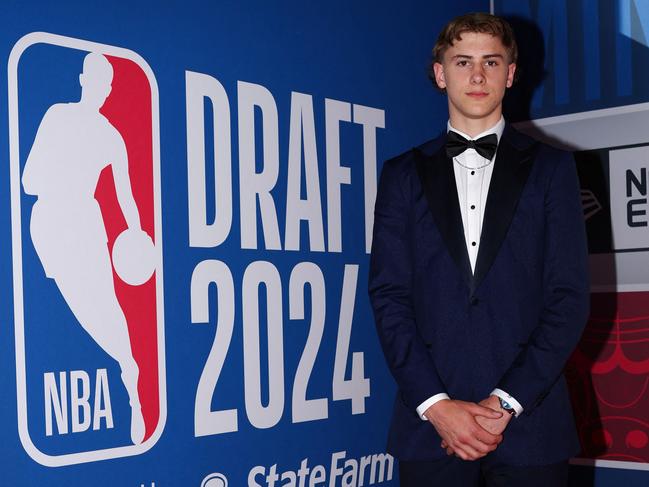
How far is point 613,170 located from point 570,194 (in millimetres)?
1758

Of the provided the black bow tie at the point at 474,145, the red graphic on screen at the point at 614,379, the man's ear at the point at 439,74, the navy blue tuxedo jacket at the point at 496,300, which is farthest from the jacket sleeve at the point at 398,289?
the red graphic on screen at the point at 614,379

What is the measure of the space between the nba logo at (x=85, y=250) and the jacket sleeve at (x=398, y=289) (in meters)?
0.87

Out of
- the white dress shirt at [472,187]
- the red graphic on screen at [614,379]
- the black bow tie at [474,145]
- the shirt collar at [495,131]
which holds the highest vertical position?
the shirt collar at [495,131]

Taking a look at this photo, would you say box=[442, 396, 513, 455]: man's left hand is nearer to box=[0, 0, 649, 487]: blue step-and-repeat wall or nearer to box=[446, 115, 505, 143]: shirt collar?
box=[446, 115, 505, 143]: shirt collar

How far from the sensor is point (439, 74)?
7.25ft

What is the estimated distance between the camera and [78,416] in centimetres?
246

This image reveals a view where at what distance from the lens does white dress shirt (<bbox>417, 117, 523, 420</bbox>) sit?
2.01 m

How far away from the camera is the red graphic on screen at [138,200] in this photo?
258cm

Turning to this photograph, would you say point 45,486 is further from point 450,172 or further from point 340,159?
point 340,159

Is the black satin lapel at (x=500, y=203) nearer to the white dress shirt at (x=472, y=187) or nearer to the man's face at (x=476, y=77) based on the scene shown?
the white dress shirt at (x=472, y=187)

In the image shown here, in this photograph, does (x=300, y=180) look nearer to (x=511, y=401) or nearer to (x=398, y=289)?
(x=398, y=289)

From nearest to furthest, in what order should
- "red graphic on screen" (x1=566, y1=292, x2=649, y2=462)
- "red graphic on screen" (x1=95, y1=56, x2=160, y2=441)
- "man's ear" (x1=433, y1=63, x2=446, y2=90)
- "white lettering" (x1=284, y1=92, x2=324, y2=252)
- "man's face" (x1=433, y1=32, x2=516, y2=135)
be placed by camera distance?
"man's face" (x1=433, y1=32, x2=516, y2=135)
"man's ear" (x1=433, y1=63, x2=446, y2=90)
"red graphic on screen" (x1=95, y1=56, x2=160, y2=441)
"white lettering" (x1=284, y1=92, x2=324, y2=252)
"red graphic on screen" (x1=566, y1=292, x2=649, y2=462)

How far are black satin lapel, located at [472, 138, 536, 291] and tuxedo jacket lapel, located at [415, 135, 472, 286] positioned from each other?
40 millimetres

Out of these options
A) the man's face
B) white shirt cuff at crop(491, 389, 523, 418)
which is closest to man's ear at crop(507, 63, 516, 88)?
the man's face
